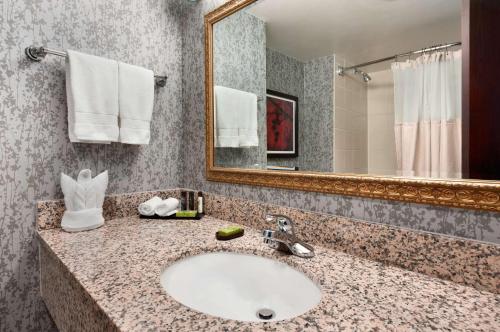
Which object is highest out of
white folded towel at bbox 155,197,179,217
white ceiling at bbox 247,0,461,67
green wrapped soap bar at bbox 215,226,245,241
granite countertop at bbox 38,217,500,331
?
white ceiling at bbox 247,0,461,67

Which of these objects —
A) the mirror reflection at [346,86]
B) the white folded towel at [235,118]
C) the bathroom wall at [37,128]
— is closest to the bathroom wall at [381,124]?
the mirror reflection at [346,86]

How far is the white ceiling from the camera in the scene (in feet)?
2.41

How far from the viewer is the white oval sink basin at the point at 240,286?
29.4 inches

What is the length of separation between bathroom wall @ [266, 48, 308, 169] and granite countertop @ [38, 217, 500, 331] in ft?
1.02

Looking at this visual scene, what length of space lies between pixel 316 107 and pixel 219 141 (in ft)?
1.76

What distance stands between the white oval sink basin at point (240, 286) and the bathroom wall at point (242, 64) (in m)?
0.42

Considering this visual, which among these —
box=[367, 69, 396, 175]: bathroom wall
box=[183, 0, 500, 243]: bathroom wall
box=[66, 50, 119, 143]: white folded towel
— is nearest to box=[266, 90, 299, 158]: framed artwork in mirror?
box=[183, 0, 500, 243]: bathroom wall

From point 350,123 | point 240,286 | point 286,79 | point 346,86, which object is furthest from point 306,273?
point 286,79

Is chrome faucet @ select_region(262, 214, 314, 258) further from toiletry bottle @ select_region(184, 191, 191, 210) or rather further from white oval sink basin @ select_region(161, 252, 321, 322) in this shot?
toiletry bottle @ select_region(184, 191, 191, 210)

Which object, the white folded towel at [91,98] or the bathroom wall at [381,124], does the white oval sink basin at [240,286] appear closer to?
the bathroom wall at [381,124]

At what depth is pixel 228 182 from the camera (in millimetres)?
1295

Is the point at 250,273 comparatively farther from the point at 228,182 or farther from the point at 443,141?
the point at 443,141

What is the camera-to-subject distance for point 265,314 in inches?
29.0

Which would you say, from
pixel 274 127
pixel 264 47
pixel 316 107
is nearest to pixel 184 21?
pixel 264 47
